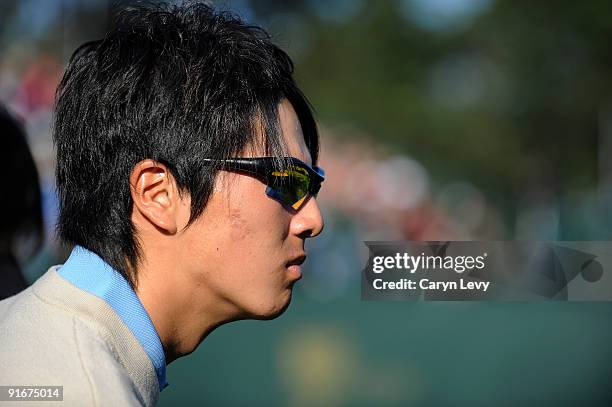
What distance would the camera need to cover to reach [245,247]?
5.58 ft

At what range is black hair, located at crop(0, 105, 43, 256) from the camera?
9.05ft

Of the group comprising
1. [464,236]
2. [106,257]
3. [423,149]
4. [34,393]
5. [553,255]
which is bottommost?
[34,393]

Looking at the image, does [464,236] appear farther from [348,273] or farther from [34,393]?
[34,393]

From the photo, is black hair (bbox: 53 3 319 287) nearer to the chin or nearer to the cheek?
the cheek

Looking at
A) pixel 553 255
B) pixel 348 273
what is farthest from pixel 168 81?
pixel 348 273

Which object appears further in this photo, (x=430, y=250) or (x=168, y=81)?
(x=430, y=250)

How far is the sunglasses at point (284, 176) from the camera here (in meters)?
1.69

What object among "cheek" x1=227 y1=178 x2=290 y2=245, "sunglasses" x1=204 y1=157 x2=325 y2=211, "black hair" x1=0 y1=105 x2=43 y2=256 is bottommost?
"cheek" x1=227 y1=178 x2=290 y2=245

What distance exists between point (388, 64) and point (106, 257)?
535 inches

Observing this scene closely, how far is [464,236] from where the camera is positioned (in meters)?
7.15

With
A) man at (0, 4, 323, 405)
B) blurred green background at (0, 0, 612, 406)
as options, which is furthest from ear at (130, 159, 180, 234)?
blurred green background at (0, 0, 612, 406)

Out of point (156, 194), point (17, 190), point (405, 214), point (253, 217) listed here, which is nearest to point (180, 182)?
point (156, 194)

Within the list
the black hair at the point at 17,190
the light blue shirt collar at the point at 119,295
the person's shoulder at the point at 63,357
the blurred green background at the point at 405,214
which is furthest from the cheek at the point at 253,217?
the black hair at the point at 17,190

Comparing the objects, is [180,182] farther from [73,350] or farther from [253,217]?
[73,350]
